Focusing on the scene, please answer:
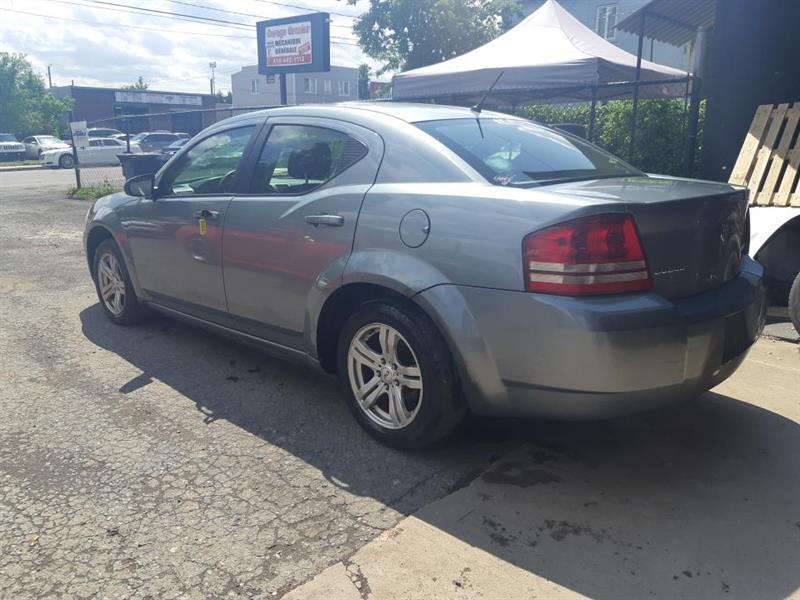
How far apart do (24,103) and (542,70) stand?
158 feet

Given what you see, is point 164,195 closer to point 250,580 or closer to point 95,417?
point 95,417

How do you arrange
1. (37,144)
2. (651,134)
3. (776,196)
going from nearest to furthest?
1. (776,196)
2. (651,134)
3. (37,144)

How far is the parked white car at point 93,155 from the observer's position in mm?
31430

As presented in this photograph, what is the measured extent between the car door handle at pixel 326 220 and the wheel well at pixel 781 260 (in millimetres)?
3661

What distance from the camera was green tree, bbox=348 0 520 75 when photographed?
106ft

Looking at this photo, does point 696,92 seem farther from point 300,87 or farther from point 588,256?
point 300,87

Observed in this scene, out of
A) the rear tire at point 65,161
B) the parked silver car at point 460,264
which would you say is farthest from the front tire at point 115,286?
the rear tire at point 65,161

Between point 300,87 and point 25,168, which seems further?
point 300,87

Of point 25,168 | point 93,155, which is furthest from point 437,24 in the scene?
point 25,168

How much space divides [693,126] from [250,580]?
721 cm

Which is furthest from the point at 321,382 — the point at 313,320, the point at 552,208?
the point at 552,208

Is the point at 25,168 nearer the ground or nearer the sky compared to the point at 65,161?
→ nearer the ground

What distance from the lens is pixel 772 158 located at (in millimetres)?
6578

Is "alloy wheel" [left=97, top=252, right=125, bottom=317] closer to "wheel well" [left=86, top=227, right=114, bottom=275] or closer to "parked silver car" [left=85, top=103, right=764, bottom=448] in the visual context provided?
"wheel well" [left=86, top=227, right=114, bottom=275]
